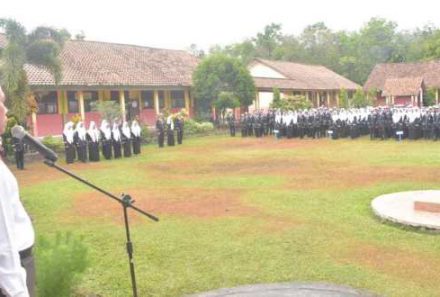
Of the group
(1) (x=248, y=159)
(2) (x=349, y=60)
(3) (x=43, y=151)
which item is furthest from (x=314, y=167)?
(2) (x=349, y=60)

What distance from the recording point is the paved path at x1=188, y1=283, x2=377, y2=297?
17.8 ft

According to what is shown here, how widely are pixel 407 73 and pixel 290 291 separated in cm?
4695

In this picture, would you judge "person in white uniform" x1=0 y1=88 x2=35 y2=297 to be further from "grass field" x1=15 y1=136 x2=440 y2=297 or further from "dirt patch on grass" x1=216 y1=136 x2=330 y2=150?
"dirt patch on grass" x1=216 y1=136 x2=330 y2=150

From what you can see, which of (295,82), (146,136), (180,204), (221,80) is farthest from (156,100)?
(180,204)

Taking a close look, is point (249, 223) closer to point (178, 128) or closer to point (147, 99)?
point (178, 128)

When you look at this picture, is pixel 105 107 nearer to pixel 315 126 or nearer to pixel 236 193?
pixel 315 126

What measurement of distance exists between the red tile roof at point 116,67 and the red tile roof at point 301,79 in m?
6.70

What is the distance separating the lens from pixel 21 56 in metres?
18.5

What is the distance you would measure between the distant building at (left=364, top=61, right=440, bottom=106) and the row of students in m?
28.6

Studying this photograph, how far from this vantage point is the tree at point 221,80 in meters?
32.1

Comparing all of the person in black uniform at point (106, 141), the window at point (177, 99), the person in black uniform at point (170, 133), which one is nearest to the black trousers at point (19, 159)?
the person in black uniform at point (106, 141)

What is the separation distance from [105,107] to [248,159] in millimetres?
10888

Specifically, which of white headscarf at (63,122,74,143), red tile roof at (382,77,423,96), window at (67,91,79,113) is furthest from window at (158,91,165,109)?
red tile roof at (382,77,423,96)

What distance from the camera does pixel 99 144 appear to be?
20484 mm
